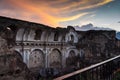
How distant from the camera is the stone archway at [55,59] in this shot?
995 inches

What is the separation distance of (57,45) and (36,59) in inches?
193

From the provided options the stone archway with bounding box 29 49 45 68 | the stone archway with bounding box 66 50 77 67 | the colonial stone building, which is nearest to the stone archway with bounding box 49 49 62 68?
the colonial stone building

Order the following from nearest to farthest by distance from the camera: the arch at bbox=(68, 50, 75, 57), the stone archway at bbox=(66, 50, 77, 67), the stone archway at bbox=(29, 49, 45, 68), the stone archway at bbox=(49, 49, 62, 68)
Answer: the stone archway at bbox=(29, 49, 45, 68), the stone archway at bbox=(49, 49, 62, 68), the stone archway at bbox=(66, 50, 77, 67), the arch at bbox=(68, 50, 75, 57)

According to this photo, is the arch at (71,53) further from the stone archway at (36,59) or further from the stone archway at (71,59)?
the stone archway at (36,59)

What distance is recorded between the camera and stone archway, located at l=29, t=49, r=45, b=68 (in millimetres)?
22031

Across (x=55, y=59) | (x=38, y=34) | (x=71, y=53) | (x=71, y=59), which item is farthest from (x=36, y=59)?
(x=71, y=53)

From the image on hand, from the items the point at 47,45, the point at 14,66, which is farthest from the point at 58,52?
the point at 14,66

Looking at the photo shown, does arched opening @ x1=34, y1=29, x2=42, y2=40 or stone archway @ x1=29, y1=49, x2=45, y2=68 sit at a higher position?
arched opening @ x1=34, y1=29, x2=42, y2=40

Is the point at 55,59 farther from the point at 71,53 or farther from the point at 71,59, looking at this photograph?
the point at 71,53

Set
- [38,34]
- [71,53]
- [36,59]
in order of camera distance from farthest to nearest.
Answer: [71,53] → [38,34] → [36,59]

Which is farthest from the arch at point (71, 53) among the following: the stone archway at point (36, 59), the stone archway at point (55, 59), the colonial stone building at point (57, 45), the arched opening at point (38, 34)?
the arched opening at point (38, 34)

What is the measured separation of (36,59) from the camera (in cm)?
2283

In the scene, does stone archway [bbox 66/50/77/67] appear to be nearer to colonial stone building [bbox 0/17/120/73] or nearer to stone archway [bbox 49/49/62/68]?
colonial stone building [bbox 0/17/120/73]

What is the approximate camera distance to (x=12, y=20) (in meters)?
21.8
